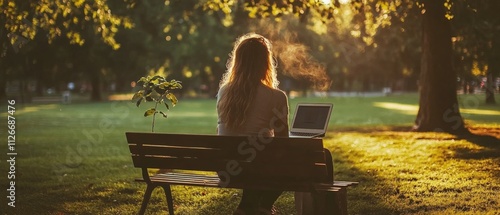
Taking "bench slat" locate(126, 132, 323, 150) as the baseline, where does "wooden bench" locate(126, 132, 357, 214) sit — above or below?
below

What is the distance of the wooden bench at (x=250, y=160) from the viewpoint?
6.44m

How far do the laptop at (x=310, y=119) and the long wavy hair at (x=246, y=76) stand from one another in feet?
4.93

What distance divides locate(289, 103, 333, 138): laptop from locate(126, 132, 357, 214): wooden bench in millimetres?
1077

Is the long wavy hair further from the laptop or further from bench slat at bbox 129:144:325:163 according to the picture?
the laptop

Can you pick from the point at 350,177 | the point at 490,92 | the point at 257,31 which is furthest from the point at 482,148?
the point at 257,31

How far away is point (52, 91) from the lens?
100 metres

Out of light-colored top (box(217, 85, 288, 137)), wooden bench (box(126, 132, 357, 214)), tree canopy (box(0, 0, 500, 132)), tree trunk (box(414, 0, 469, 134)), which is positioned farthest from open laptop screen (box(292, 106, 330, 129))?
tree trunk (box(414, 0, 469, 134))

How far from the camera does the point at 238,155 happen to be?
6719mm

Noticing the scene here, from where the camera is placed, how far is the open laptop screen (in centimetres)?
801

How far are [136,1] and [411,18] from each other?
338 inches

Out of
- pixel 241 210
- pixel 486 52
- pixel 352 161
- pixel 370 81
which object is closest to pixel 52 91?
pixel 370 81

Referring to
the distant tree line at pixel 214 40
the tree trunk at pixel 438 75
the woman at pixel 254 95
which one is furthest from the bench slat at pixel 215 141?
the tree trunk at pixel 438 75

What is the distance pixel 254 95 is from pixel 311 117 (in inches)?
69.1

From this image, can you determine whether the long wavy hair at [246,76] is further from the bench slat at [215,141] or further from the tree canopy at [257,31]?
the tree canopy at [257,31]
